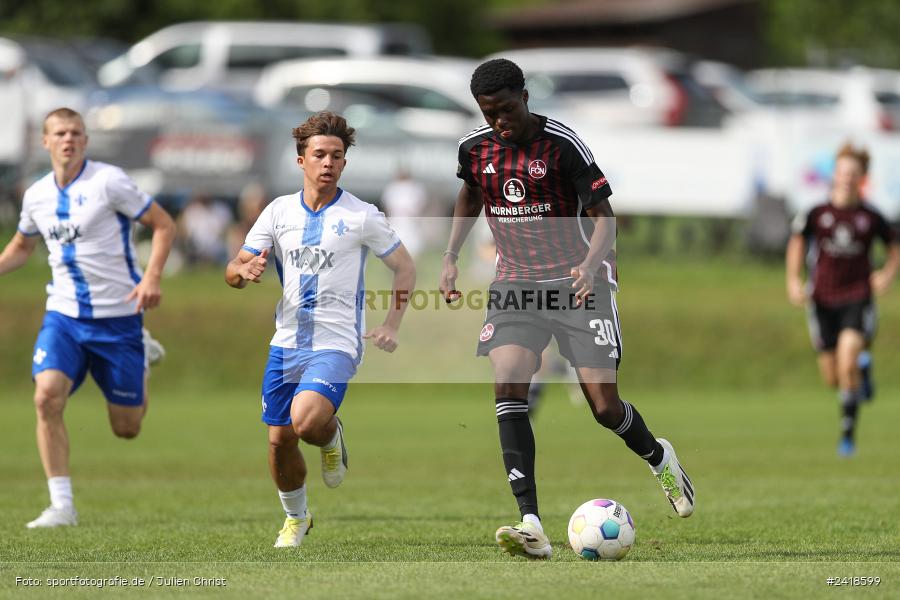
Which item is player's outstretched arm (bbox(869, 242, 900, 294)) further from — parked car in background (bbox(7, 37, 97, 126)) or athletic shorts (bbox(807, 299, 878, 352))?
parked car in background (bbox(7, 37, 97, 126))

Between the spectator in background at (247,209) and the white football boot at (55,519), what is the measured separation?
15.5m

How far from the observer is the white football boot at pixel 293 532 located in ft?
29.4

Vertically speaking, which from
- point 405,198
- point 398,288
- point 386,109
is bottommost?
point 398,288

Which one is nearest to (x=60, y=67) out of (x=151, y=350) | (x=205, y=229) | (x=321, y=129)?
(x=205, y=229)

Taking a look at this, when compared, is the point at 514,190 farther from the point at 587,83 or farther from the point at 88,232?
the point at 587,83

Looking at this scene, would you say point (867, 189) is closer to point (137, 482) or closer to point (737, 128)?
point (737, 128)

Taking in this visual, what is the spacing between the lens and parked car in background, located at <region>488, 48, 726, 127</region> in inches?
1147

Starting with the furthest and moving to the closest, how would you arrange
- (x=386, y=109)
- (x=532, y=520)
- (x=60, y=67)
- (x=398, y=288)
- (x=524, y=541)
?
(x=60, y=67) → (x=386, y=109) → (x=398, y=288) → (x=532, y=520) → (x=524, y=541)

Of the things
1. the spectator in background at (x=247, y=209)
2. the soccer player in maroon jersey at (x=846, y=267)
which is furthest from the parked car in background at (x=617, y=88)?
the soccer player in maroon jersey at (x=846, y=267)

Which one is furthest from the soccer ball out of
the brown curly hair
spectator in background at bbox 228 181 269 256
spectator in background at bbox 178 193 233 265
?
spectator in background at bbox 178 193 233 265

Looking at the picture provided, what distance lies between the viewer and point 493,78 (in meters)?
8.17

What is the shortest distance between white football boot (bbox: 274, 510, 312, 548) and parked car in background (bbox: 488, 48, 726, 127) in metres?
19.9

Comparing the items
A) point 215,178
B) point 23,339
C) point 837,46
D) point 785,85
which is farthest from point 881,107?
point 23,339

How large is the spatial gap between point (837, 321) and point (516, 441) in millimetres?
7398
